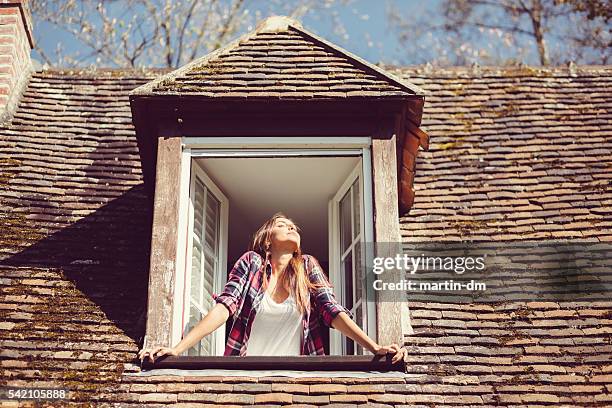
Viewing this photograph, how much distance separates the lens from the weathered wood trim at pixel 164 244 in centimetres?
562

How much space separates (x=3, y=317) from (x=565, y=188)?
4.22m

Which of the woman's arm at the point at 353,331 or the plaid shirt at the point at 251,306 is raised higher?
the plaid shirt at the point at 251,306

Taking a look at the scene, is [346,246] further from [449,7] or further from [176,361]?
[449,7]

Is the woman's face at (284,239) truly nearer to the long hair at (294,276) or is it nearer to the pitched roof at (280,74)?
the long hair at (294,276)

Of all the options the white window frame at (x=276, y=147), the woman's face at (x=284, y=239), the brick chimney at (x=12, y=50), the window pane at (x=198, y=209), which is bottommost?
the woman's face at (x=284, y=239)

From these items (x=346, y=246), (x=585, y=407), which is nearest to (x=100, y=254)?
(x=346, y=246)

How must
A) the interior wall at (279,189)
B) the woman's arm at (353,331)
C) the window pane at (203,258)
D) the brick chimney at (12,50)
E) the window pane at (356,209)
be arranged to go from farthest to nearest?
the brick chimney at (12,50)
the interior wall at (279,189)
the window pane at (356,209)
the window pane at (203,258)
the woman's arm at (353,331)

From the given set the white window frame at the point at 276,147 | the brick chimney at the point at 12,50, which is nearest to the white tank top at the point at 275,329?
the white window frame at the point at 276,147

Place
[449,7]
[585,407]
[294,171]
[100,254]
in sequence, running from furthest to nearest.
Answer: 1. [449,7]
2. [294,171]
3. [100,254]
4. [585,407]

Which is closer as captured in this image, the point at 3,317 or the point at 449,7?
the point at 3,317

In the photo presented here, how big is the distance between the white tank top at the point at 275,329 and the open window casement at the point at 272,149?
12.2 inches

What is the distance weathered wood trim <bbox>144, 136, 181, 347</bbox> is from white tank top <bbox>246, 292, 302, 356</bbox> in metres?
0.67

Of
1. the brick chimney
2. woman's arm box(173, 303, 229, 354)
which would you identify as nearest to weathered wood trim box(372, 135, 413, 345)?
woman's arm box(173, 303, 229, 354)

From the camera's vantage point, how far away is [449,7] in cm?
2109
